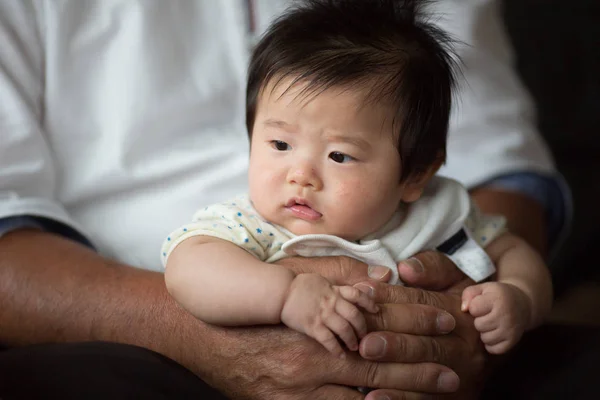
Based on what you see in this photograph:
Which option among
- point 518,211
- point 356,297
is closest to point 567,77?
point 518,211

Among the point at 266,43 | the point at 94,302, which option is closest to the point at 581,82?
the point at 266,43

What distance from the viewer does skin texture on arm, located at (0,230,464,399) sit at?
0.83 metres

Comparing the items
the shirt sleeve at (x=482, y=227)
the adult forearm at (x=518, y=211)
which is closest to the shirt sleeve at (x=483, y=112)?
the adult forearm at (x=518, y=211)

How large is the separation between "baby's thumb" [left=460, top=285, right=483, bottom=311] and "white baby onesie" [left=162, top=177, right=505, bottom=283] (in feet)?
0.13

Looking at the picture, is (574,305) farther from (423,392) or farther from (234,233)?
(234,233)

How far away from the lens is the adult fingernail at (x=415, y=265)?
0.91 meters

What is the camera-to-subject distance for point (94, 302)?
0.95 meters

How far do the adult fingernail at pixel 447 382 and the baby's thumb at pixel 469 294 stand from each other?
113 mm

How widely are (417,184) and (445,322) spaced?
8.3 inches

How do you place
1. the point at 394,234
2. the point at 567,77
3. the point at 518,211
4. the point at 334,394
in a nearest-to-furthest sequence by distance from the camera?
the point at 334,394
the point at 394,234
the point at 518,211
the point at 567,77

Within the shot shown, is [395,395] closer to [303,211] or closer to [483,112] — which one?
[303,211]

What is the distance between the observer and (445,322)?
0.88 metres

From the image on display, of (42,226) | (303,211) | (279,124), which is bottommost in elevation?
(42,226)

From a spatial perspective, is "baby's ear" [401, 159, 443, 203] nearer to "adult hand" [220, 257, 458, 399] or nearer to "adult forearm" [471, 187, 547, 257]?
"adult hand" [220, 257, 458, 399]
